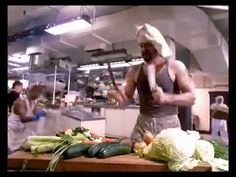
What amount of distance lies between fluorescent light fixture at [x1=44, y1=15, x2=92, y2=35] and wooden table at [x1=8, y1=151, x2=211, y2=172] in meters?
0.55

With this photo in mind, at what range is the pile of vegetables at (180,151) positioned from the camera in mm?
927

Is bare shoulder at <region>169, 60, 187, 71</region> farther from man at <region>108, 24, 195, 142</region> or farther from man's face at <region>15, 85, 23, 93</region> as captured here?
man's face at <region>15, 85, 23, 93</region>

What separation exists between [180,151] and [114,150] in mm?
264

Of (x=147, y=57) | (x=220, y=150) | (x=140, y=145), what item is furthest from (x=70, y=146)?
(x=220, y=150)

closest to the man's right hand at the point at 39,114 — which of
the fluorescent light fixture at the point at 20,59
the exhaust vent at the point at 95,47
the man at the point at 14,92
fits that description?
the man at the point at 14,92

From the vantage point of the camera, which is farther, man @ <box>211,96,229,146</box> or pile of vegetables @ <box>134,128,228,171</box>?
man @ <box>211,96,229,146</box>

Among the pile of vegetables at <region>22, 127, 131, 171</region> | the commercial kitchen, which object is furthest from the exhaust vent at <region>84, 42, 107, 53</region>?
the pile of vegetables at <region>22, 127, 131, 171</region>

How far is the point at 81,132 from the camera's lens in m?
1.18

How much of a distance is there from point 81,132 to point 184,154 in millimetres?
483

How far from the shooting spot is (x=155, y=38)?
1.13m

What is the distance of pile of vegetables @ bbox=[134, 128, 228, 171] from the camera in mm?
927

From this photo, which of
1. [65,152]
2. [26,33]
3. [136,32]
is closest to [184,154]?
[65,152]

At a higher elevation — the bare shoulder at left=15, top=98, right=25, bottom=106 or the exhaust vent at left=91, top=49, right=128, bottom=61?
the exhaust vent at left=91, top=49, right=128, bottom=61
